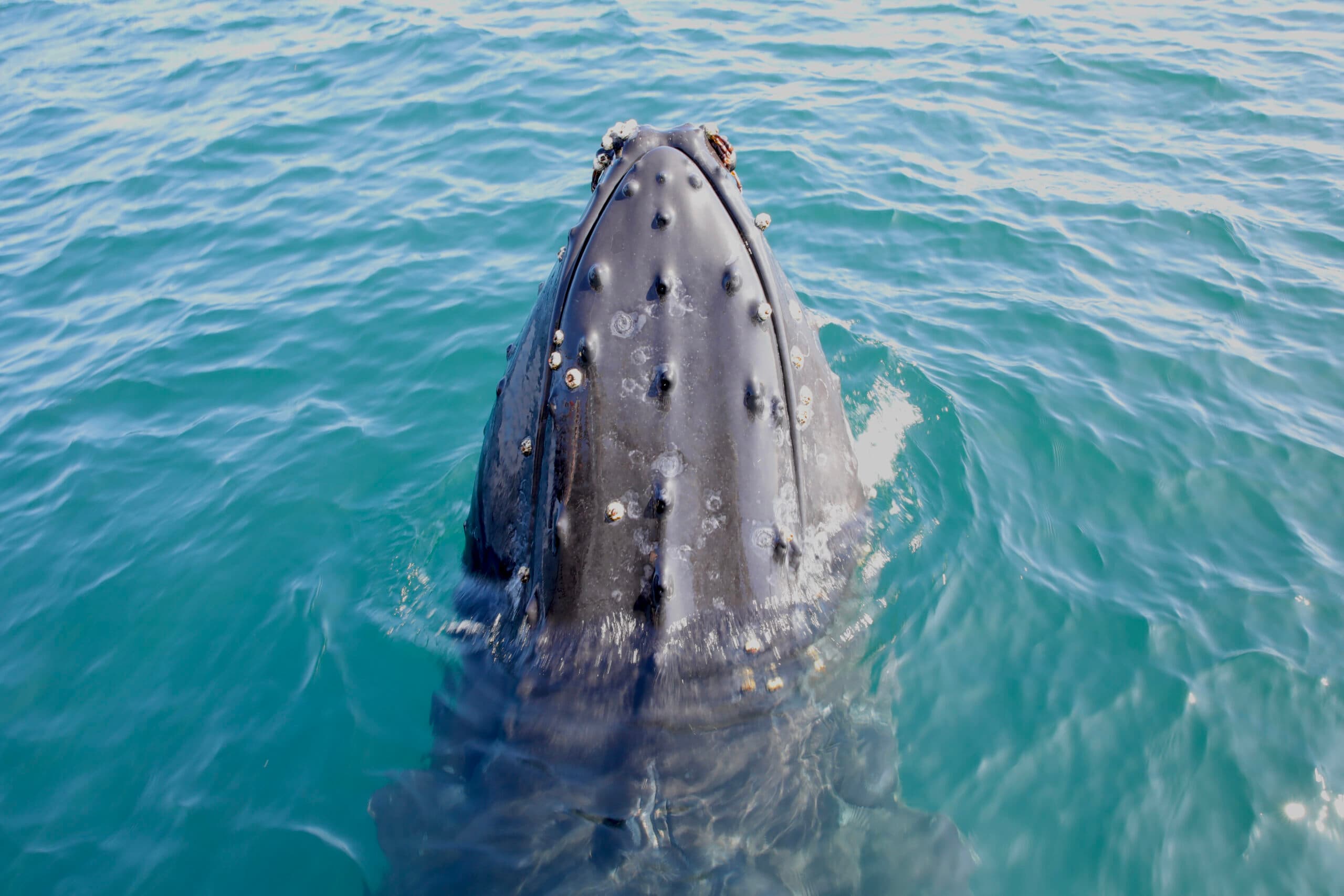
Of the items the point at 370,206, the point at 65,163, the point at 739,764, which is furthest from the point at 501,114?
the point at 739,764

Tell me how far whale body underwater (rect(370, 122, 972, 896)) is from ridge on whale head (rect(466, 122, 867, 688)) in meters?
0.01

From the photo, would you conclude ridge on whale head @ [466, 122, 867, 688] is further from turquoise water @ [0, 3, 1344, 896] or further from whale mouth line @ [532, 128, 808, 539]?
turquoise water @ [0, 3, 1344, 896]

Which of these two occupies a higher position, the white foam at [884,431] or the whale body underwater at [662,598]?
the whale body underwater at [662,598]

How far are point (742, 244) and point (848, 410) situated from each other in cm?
440

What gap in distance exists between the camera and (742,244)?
4223mm

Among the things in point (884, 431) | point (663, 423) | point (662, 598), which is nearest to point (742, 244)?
point (663, 423)

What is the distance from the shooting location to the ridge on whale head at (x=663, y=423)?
4.07 meters

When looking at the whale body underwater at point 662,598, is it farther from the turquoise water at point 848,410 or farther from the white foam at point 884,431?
the white foam at point 884,431

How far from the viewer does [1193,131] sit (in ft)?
45.0

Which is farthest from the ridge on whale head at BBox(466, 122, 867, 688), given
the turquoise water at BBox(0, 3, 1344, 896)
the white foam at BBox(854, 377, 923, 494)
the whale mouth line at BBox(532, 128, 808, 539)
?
the white foam at BBox(854, 377, 923, 494)

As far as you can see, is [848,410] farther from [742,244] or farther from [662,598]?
[662,598]

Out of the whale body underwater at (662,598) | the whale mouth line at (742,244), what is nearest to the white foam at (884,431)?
the whale body underwater at (662,598)

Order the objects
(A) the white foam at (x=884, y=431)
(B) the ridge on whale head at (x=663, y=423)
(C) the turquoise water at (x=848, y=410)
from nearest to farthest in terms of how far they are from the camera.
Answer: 1. (B) the ridge on whale head at (x=663, y=423)
2. (C) the turquoise water at (x=848, y=410)
3. (A) the white foam at (x=884, y=431)

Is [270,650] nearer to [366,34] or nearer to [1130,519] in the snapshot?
[1130,519]
